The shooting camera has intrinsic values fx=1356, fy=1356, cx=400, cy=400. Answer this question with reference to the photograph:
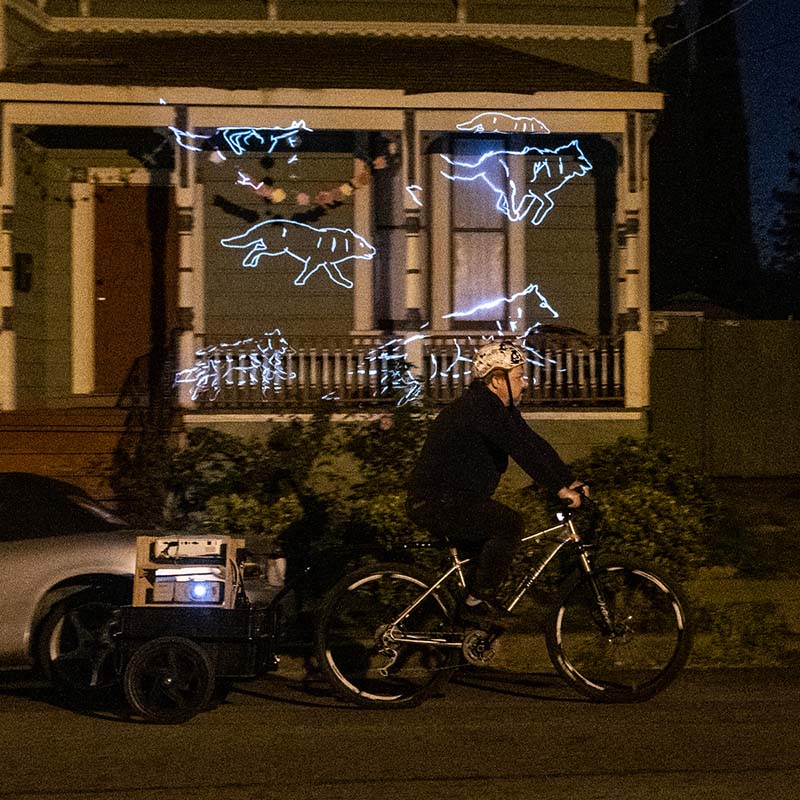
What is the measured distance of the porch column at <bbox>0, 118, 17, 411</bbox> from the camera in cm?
1370

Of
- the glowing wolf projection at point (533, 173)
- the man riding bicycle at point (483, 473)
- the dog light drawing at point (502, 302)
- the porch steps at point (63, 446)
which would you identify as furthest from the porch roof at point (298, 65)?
the man riding bicycle at point (483, 473)

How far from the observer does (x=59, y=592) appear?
7.86m

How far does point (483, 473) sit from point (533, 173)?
8715 mm

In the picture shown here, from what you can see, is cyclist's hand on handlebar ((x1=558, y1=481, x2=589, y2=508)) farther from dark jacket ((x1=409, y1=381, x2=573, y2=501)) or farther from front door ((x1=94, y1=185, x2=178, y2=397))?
front door ((x1=94, y1=185, x2=178, y2=397))

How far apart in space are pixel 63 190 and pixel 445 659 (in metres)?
9.70

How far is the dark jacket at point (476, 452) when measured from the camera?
7281 millimetres

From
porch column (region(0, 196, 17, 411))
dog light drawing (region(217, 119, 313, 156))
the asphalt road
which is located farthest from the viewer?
dog light drawing (region(217, 119, 313, 156))

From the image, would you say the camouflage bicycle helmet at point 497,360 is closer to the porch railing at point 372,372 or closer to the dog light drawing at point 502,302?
the porch railing at point 372,372

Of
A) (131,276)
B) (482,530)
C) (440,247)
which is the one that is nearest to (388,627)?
(482,530)

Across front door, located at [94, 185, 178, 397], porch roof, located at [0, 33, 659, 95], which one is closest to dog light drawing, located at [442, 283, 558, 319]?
porch roof, located at [0, 33, 659, 95]

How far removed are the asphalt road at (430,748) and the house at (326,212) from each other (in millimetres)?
6747

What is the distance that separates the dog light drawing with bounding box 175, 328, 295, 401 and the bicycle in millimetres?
6570

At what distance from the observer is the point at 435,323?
15266mm

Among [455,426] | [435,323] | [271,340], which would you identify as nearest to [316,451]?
[271,340]
